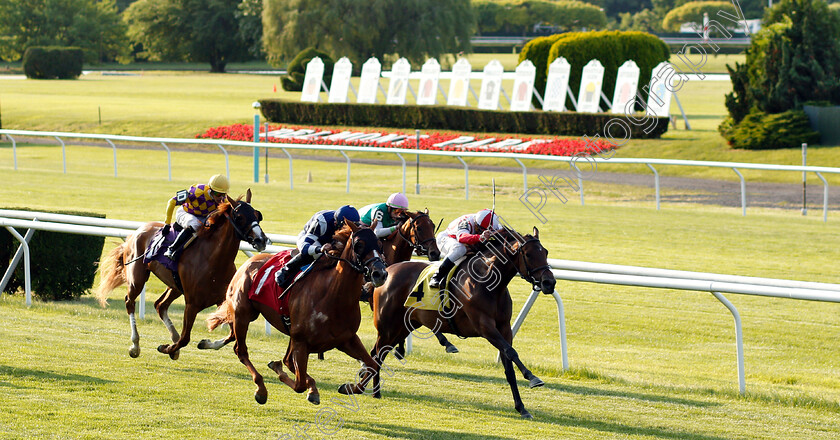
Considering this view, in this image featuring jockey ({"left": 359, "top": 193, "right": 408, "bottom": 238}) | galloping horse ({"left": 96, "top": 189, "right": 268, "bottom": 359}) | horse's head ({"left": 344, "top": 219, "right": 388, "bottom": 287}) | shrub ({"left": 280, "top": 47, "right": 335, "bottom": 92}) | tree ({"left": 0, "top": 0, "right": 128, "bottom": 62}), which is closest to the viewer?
horse's head ({"left": 344, "top": 219, "right": 388, "bottom": 287})

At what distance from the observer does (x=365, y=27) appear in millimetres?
40469

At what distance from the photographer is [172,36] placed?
5641 cm

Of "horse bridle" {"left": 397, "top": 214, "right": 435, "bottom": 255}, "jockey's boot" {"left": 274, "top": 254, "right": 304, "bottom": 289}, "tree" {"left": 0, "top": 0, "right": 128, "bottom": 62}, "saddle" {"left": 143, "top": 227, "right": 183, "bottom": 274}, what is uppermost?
"jockey's boot" {"left": 274, "top": 254, "right": 304, "bottom": 289}

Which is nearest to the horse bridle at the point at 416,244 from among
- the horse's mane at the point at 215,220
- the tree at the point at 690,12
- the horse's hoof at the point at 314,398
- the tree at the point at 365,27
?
the horse's mane at the point at 215,220

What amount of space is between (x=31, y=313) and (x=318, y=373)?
3.07m

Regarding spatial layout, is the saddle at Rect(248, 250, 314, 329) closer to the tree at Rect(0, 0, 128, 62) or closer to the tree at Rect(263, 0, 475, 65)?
the tree at Rect(263, 0, 475, 65)

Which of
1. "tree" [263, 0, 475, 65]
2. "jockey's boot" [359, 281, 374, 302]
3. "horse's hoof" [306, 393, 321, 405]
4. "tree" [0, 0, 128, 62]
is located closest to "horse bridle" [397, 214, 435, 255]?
"jockey's boot" [359, 281, 374, 302]

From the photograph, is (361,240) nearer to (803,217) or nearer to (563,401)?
(563,401)

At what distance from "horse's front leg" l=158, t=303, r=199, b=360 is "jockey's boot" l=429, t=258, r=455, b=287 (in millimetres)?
1498

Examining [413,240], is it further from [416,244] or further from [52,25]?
[52,25]

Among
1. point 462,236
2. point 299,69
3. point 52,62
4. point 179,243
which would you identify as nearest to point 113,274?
point 179,243

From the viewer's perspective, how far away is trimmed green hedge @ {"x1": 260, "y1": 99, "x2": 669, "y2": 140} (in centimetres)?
2369

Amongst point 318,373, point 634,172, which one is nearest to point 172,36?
point 634,172

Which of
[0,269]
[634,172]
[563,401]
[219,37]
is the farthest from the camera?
[219,37]
